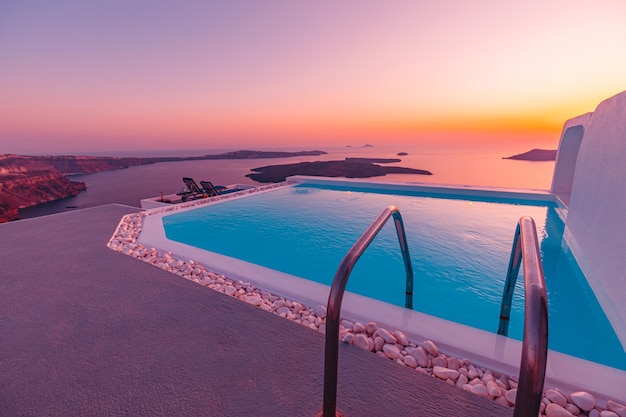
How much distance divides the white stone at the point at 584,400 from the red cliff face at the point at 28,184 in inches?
3210

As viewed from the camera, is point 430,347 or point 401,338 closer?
point 430,347

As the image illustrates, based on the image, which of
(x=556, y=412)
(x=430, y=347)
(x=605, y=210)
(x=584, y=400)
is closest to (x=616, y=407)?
(x=584, y=400)

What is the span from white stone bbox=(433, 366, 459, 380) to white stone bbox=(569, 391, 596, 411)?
0.80 metres

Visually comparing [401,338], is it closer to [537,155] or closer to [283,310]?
[283,310]

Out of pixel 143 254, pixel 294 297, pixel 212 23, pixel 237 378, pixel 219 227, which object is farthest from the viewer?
pixel 212 23

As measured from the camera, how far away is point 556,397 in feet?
6.61

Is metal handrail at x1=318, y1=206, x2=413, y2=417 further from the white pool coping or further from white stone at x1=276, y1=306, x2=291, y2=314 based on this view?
white stone at x1=276, y1=306, x2=291, y2=314

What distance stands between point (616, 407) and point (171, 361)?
3.59 metres

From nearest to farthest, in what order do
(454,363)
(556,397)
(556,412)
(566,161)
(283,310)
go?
(556,412) < (556,397) < (454,363) < (283,310) < (566,161)

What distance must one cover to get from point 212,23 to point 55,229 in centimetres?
1276

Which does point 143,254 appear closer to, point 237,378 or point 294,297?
point 294,297

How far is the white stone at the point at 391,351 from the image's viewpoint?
246 centimetres

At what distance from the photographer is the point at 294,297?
3486 mm

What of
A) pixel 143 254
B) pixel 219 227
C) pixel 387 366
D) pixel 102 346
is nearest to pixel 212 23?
pixel 219 227
